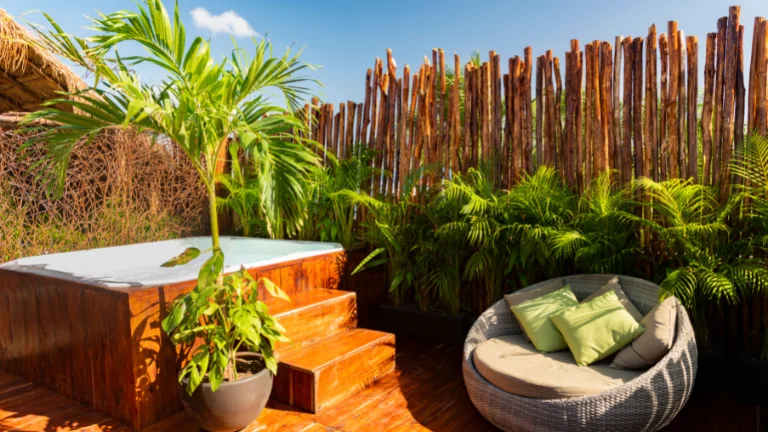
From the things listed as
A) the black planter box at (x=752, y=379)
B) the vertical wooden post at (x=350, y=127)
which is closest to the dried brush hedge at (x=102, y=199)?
the vertical wooden post at (x=350, y=127)

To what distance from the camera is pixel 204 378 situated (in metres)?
2.21

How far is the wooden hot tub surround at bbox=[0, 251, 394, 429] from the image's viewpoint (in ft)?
7.43

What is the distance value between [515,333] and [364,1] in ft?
11.2

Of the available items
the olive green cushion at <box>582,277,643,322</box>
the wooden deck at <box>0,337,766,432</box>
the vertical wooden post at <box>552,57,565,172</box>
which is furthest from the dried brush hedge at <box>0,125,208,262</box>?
the olive green cushion at <box>582,277,643,322</box>

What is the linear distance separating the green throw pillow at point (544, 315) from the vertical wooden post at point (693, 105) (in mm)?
1017

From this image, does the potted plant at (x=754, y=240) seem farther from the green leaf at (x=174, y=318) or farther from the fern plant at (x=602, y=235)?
the green leaf at (x=174, y=318)

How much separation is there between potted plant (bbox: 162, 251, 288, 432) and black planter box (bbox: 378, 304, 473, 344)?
1430mm

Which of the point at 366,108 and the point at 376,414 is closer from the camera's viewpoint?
the point at 376,414

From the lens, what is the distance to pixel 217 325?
2330mm

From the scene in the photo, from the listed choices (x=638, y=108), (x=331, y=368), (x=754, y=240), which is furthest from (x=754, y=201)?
(x=331, y=368)

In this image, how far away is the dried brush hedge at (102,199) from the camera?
3463 mm

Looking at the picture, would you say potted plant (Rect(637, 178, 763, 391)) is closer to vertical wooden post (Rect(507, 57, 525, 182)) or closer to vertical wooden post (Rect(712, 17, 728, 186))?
vertical wooden post (Rect(712, 17, 728, 186))

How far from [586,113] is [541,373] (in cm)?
177

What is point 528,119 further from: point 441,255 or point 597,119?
point 441,255
